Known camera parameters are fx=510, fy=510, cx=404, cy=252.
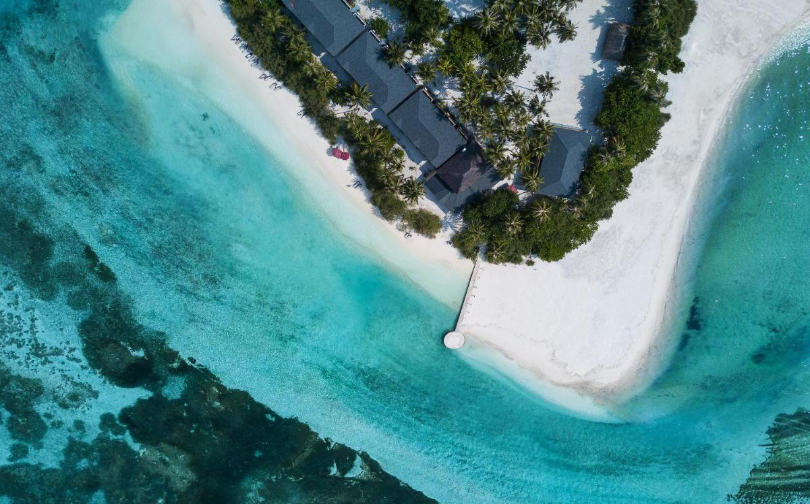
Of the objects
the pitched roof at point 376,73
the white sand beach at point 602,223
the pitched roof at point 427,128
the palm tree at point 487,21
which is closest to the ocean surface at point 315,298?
the white sand beach at point 602,223

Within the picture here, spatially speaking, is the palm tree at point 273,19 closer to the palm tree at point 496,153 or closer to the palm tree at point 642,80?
the palm tree at point 496,153

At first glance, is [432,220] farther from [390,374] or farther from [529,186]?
[390,374]

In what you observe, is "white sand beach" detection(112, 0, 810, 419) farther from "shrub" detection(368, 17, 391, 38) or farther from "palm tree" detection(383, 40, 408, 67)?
"shrub" detection(368, 17, 391, 38)

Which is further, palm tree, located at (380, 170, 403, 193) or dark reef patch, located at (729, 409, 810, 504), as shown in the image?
dark reef patch, located at (729, 409, 810, 504)

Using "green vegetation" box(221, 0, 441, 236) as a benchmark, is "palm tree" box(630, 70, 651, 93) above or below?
above

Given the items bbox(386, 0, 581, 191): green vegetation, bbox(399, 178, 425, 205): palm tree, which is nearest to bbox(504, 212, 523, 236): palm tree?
bbox(386, 0, 581, 191): green vegetation

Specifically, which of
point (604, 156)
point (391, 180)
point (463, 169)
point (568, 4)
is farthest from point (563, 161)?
point (391, 180)
